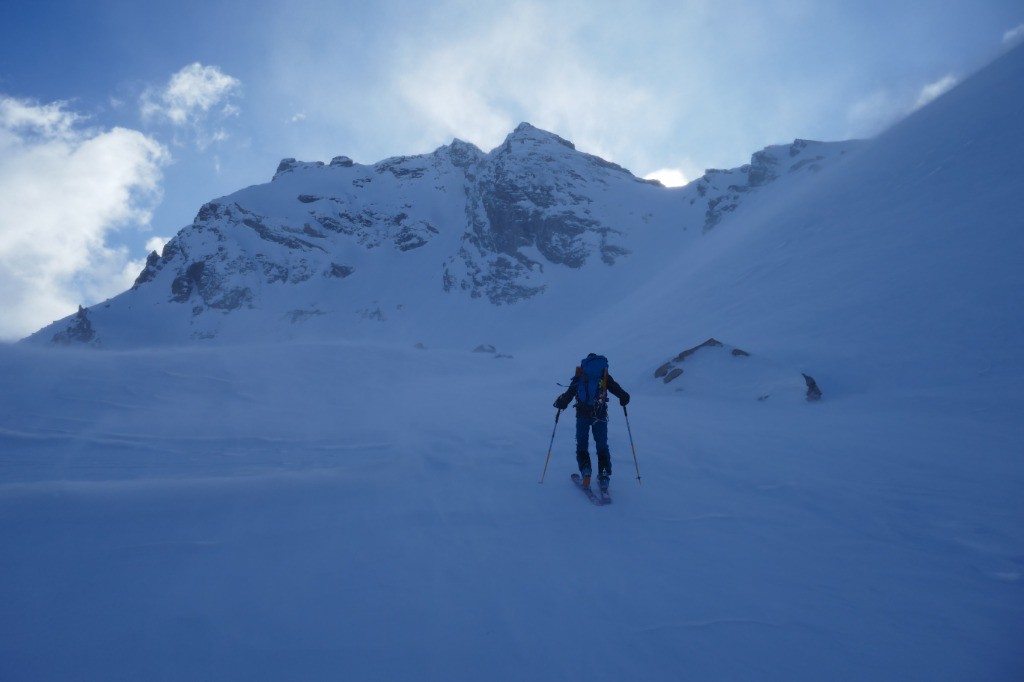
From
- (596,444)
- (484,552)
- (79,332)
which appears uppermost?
(79,332)

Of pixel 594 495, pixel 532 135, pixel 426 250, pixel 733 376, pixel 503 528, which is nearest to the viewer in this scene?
pixel 503 528

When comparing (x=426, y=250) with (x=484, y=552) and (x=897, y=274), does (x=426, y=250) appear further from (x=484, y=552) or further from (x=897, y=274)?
(x=484, y=552)

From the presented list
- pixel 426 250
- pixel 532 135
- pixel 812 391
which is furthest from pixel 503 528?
pixel 532 135

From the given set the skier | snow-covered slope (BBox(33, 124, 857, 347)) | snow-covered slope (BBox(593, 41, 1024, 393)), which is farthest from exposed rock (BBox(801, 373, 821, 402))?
snow-covered slope (BBox(33, 124, 857, 347))

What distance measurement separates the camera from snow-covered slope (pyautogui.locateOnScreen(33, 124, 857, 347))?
75.1 metres

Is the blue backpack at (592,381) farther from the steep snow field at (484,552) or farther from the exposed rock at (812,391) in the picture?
the exposed rock at (812,391)

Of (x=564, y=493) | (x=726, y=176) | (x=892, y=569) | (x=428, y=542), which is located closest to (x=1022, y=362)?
(x=892, y=569)

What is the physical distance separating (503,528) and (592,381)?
7.39 feet

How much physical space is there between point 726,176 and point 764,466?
302 feet

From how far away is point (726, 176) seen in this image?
86125mm

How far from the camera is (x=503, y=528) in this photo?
4.71m

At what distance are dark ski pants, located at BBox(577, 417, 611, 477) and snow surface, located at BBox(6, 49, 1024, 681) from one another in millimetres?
364

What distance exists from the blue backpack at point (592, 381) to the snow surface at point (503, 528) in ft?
3.79

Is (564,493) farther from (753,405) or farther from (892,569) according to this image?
(753,405)
